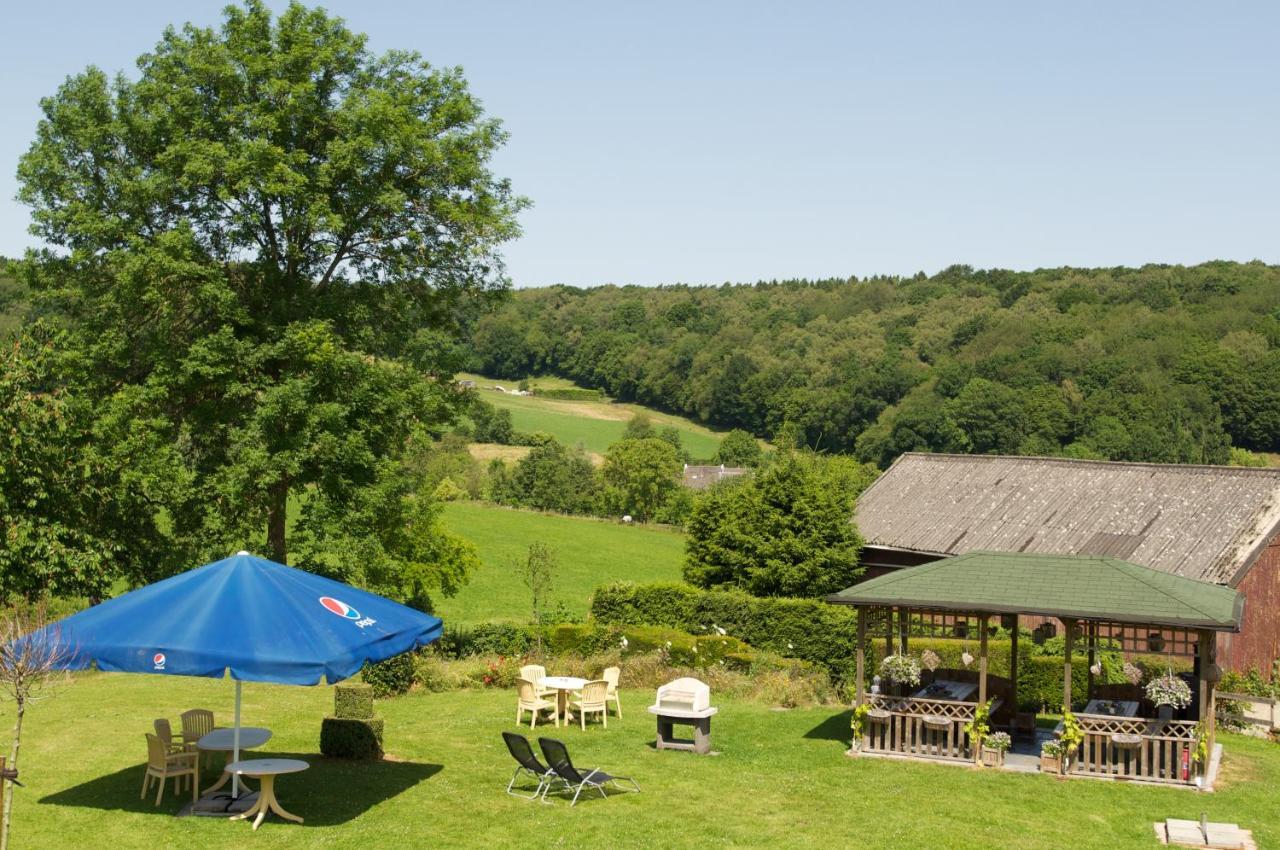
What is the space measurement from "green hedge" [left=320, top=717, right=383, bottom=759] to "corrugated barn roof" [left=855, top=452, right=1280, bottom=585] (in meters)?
20.3

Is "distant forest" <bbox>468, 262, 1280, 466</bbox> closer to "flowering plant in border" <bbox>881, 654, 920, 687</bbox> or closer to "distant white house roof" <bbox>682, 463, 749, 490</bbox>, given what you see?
"distant white house roof" <bbox>682, 463, 749, 490</bbox>

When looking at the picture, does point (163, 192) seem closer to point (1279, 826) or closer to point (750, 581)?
point (750, 581)

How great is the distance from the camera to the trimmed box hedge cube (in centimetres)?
1647

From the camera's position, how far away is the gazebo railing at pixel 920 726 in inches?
699

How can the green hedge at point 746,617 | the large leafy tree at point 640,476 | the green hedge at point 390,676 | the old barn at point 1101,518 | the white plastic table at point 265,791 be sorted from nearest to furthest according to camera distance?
the white plastic table at point 265,791 → the green hedge at point 390,676 → the green hedge at point 746,617 → the old barn at point 1101,518 → the large leafy tree at point 640,476

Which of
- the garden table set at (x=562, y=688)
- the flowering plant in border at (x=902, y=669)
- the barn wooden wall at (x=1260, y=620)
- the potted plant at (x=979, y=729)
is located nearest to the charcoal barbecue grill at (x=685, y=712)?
the garden table set at (x=562, y=688)

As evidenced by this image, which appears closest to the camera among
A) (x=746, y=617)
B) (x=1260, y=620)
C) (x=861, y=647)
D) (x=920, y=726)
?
(x=920, y=726)

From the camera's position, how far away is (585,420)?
11562 cm

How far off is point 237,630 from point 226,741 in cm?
240

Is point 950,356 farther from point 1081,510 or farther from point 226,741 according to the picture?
point 226,741

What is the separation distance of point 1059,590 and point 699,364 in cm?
10217

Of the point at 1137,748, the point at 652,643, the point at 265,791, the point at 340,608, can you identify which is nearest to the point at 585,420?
the point at 652,643

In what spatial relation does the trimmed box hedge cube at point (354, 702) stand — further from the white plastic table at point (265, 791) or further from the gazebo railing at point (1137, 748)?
the gazebo railing at point (1137, 748)

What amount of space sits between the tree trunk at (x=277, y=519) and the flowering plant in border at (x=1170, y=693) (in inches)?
727
